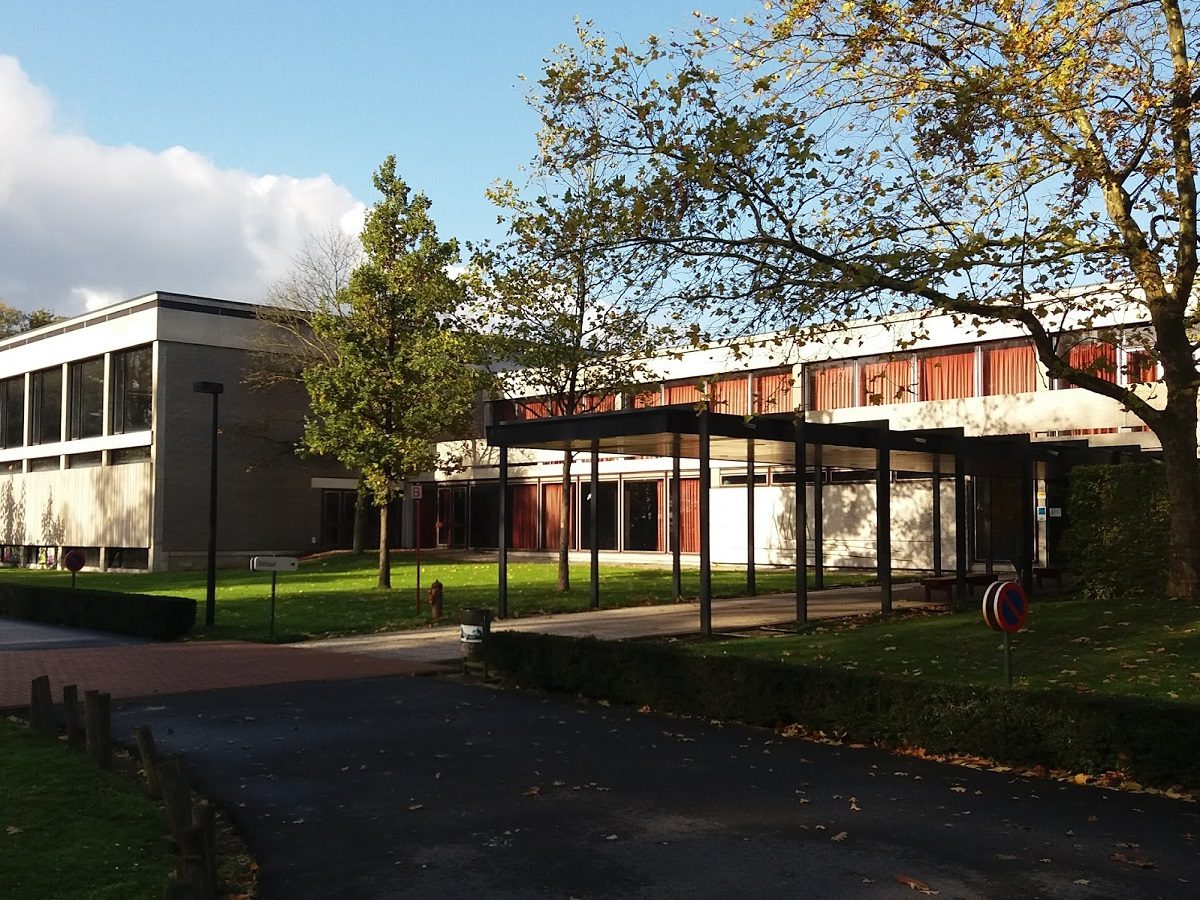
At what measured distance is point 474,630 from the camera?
15102 millimetres

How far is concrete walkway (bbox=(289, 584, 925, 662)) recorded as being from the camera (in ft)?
60.1

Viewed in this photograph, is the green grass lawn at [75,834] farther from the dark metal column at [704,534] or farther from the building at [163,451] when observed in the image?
the building at [163,451]

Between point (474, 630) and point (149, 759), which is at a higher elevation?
point (474, 630)

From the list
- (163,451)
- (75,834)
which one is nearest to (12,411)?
(163,451)

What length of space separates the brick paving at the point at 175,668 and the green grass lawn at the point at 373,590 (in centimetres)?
217

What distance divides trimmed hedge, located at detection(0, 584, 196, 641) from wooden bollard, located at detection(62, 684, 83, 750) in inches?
392

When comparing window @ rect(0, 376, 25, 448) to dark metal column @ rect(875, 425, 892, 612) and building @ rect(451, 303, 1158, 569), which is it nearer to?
building @ rect(451, 303, 1158, 569)

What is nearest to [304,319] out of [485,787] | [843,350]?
[843,350]

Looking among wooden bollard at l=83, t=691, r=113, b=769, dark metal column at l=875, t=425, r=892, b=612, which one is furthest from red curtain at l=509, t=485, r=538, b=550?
wooden bollard at l=83, t=691, r=113, b=769

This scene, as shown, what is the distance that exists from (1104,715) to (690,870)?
414 cm

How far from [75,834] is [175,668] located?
9.43m

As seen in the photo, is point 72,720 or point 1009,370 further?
point 1009,370

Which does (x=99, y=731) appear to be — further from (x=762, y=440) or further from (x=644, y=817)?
(x=762, y=440)

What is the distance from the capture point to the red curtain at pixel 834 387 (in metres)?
36.8
